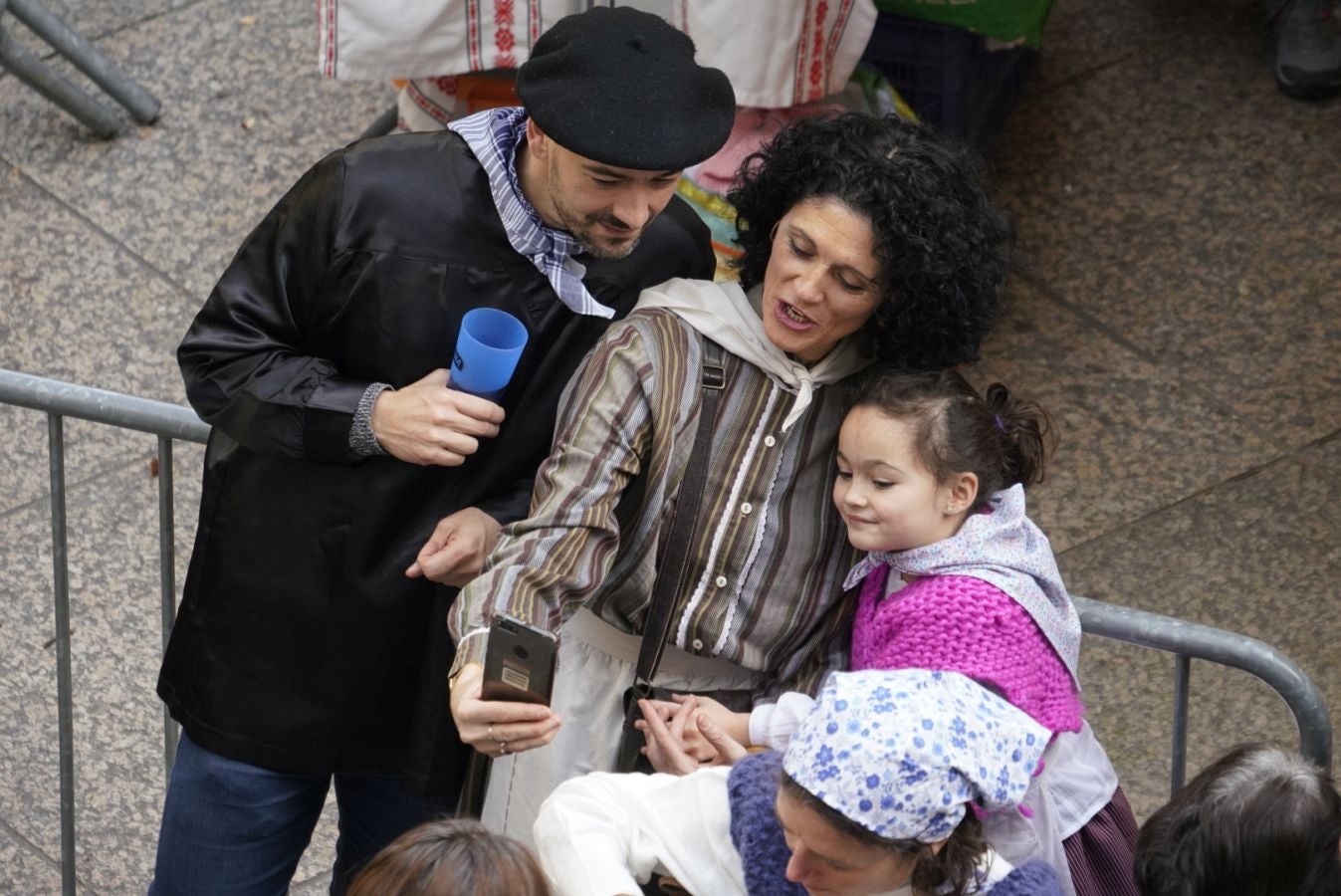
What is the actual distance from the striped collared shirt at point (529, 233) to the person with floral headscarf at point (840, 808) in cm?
75

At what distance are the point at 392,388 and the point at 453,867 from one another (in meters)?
0.84

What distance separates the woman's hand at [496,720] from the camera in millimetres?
2482

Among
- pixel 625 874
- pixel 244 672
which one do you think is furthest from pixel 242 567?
pixel 625 874

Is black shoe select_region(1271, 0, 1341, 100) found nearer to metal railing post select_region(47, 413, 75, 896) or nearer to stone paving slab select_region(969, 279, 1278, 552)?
stone paving slab select_region(969, 279, 1278, 552)

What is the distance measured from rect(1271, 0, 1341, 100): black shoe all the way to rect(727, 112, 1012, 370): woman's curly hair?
335cm

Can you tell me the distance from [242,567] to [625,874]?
38.3 inches

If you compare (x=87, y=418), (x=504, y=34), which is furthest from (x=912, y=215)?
(x=504, y=34)

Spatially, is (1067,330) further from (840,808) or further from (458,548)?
(840,808)

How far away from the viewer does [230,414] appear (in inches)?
116

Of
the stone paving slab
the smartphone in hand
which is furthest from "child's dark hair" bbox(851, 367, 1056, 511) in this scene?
the stone paving slab

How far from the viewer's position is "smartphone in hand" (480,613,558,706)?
2.44 m

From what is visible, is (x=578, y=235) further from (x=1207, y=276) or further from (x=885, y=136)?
(x=1207, y=276)

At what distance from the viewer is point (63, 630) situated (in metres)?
3.58

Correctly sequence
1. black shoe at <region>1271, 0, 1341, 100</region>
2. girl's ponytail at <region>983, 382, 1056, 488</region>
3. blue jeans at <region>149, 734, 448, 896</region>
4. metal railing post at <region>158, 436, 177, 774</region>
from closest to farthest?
girl's ponytail at <region>983, 382, 1056, 488</region>
blue jeans at <region>149, 734, 448, 896</region>
metal railing post at <region>158, 436, 177, 774</region>
black shoe at <region>1271, 0, 1341, 100</region>
